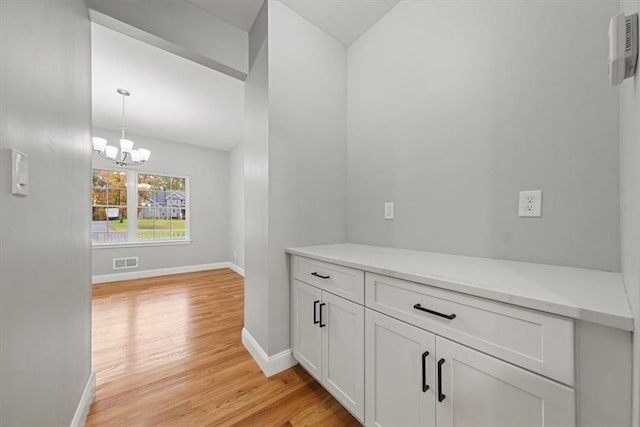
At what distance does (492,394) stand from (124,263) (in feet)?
17.3

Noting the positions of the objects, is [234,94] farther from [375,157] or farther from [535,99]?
[535,99]

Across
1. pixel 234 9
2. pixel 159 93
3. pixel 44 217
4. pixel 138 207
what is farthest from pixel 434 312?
pixel 138 207

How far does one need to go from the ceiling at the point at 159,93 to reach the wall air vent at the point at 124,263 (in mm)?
2246

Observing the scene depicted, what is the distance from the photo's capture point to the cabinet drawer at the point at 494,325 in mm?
632

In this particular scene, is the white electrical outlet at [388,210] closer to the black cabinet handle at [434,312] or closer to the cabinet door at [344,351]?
the cabinet door at [344,351]

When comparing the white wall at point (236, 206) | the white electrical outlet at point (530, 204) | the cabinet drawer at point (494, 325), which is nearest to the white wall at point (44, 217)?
the cabinet drawer at point (494, 325)

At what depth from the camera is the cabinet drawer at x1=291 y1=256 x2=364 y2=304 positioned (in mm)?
1209

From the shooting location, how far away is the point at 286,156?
1725 mm

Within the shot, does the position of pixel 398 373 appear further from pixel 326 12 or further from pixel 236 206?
pixel 236 206

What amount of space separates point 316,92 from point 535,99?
1360 mm

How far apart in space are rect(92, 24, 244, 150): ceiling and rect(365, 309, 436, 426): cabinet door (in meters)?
2.91

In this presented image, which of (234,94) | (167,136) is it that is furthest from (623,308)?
(167,136)

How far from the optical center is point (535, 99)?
3.63ft

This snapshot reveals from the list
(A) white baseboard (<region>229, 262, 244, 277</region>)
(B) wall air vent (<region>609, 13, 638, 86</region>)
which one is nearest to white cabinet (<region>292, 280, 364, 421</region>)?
(B) wall air vent (<region>609, 13, 638, 86</region>)
